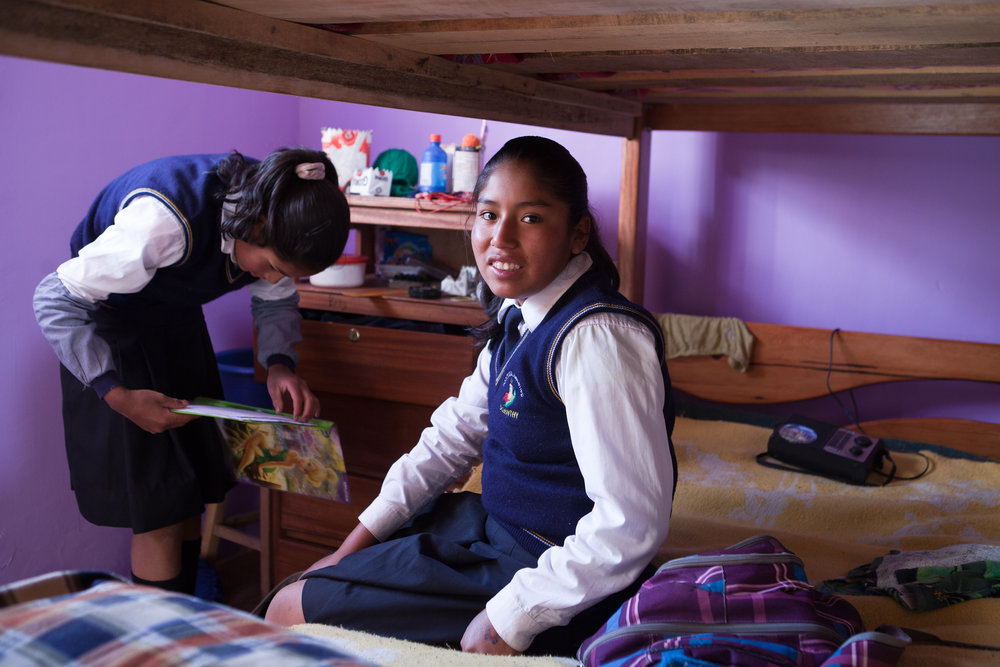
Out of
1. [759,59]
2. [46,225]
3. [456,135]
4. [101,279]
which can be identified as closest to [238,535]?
[46,225]

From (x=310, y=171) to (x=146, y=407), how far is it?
1.74 ft

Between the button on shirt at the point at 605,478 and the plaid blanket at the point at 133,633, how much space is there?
1.66 ft

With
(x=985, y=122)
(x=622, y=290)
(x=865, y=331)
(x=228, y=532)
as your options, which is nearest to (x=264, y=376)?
(x=228, y=532)

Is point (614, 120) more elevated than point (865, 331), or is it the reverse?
point (614, 120)

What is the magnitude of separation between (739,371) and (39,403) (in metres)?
1.71

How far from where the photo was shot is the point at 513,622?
41.9 inches

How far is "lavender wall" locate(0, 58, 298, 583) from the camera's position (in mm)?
2006

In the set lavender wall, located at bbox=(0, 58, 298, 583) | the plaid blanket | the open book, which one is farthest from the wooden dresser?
the plaid blanket

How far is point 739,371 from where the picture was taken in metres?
2.18

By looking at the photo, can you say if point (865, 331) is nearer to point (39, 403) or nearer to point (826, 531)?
point (826, 531)

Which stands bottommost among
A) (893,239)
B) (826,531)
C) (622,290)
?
(826,531)

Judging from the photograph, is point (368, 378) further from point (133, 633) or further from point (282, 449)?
point (133, 633)

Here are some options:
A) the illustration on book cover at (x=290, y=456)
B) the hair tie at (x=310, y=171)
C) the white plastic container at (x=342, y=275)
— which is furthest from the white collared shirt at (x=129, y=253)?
the white plastic container at (x=342, y=275)

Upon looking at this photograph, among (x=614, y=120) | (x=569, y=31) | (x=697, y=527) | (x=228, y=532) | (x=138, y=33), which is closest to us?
(x=138, y=33)
